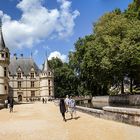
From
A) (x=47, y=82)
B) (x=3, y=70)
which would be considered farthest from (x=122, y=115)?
(x=47, y=82)

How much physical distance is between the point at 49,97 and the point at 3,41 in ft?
107

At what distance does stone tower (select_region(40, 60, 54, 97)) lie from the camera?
338 feet

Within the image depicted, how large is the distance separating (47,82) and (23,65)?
10965mm

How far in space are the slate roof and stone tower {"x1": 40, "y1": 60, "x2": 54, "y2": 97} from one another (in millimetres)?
5540

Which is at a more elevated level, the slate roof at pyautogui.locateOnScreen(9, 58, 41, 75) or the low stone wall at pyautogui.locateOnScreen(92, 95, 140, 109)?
the slate roof at pyautogui.locateOnScreen(9, 58, 41, 75)

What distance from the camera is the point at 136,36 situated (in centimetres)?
4353

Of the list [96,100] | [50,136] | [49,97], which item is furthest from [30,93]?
[50,136]

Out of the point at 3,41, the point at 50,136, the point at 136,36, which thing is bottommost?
the point at 50,136

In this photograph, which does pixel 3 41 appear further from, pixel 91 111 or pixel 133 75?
pixel 91 111

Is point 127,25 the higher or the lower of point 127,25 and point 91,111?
the higher

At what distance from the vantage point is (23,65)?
110 meters

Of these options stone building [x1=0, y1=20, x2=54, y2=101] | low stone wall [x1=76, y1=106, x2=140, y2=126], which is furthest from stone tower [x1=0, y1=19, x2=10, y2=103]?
low stone wall [x1=76, y1=106, x2=140, y2=126]

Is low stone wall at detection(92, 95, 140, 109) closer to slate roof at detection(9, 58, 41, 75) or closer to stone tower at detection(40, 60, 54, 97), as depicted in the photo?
stone tower at detection(40, 60, 54, 97)

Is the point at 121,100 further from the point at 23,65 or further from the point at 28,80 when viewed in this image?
the point at 23,65
